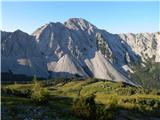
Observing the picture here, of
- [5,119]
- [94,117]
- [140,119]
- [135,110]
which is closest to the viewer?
[5,119]

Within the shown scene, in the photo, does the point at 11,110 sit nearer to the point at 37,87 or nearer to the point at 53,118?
the point at 53,118

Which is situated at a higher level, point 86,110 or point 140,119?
point 86,110

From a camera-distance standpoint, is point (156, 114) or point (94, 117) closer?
point (94, 117)

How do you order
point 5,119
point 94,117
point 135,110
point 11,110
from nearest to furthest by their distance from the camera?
point 5,119
point 11,110
point 94,117
point 135,110

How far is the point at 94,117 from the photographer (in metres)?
72.0

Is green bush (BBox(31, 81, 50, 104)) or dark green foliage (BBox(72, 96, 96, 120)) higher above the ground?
green bush (BBox(31, 81, 50, 104))

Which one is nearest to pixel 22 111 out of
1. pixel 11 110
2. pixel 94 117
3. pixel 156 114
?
pixel 11 110

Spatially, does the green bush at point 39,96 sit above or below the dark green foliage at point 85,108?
above

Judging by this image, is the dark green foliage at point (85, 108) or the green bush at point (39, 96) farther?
the green bush at point (39, 96)

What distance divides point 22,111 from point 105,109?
1606cm

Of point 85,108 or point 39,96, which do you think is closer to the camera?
point 85,108

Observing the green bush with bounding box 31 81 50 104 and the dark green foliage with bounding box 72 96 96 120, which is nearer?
the dark green foliage with bounding box 72 96 96 120

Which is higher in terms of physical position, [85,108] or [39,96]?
[39,96]

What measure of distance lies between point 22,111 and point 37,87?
15768 millimetres
